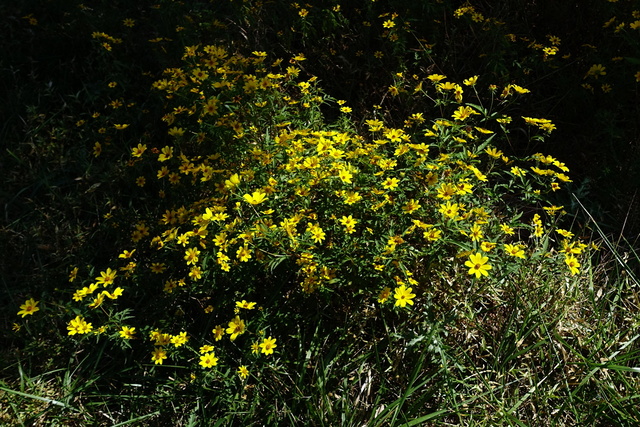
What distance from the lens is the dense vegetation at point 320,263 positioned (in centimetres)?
210

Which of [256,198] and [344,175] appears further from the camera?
[344,175]

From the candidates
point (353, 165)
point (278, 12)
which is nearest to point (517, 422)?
point (353, 165)

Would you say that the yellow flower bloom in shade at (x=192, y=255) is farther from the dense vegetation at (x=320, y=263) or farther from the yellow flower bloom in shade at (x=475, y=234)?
the yellow flower bloom in shade at (x=475, y=234)

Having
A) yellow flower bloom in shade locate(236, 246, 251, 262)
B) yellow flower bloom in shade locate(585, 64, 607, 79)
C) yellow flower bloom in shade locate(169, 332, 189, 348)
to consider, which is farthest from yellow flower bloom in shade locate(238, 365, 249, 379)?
yellow flower bloom in shade locate(585, 64, 607, 79)

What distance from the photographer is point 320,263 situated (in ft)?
6.69

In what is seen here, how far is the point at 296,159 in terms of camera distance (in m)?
2.24

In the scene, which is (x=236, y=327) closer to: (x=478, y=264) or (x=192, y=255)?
(x=192, y=255)

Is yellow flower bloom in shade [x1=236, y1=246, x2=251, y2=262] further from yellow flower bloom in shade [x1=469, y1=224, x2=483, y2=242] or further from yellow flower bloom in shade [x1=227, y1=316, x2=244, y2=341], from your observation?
yellow flower bloom in shade [x1=469, y1=224, x2=483, y2=242]

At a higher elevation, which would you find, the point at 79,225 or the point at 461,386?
the point at 461,386

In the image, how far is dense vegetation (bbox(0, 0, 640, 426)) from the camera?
2096mm

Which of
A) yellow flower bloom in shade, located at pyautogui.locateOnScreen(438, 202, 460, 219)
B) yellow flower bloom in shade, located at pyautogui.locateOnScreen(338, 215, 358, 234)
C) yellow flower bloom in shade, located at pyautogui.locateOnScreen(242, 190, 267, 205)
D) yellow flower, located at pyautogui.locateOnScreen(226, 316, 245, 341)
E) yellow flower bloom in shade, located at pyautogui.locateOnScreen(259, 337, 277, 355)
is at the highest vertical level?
yellow flower bloom in shade, located at pyautogui.locateOnScreen(438, 202, 460, 219)

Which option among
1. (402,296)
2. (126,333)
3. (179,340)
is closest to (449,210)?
(402,296)

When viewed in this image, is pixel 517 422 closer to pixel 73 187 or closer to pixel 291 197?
pixel 291 197

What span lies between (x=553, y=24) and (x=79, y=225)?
122 inches
